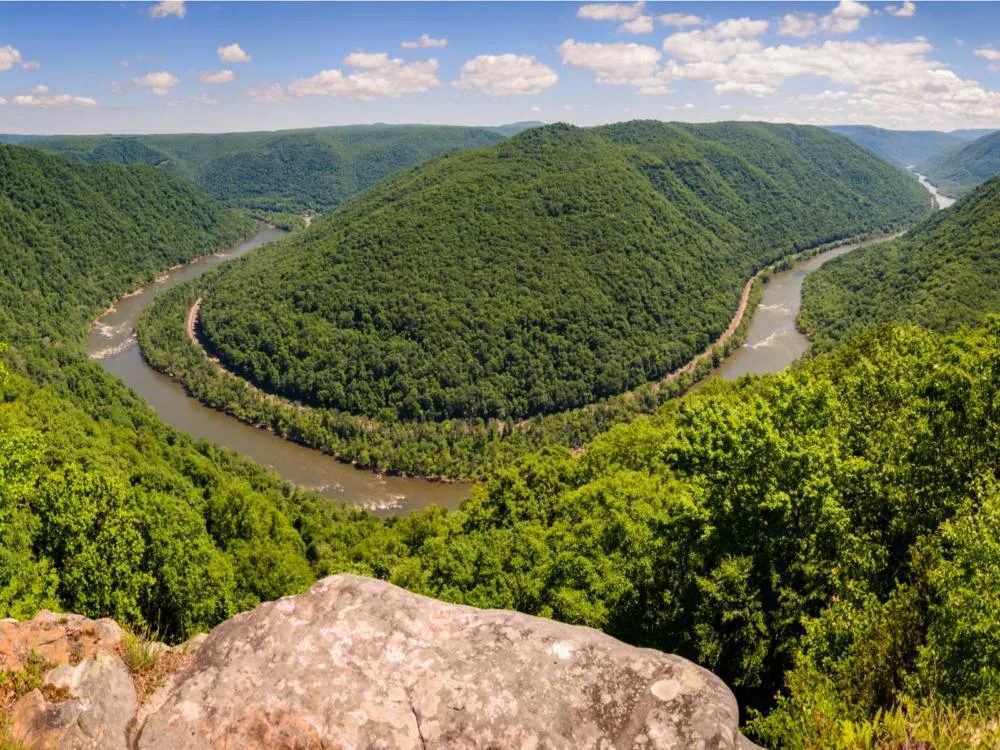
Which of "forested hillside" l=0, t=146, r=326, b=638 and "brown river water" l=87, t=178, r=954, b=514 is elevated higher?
"forested hillside" l=0, t=146, r=326, b=638

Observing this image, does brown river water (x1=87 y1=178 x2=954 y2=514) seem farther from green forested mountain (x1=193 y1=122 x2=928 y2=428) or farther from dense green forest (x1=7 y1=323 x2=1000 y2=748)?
dense green forest (x1=7 y1=323 x2=1000 y2=748)

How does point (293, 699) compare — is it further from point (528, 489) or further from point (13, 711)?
point (528, 489)

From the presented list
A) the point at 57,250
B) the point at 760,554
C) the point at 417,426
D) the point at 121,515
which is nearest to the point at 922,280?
the point at 417,426

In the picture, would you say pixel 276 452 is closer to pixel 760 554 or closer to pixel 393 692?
pixel 760 554

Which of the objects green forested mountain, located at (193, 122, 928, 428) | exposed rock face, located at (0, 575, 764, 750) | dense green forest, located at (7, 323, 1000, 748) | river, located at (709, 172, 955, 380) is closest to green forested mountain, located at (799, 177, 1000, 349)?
river, located at (709, 172, 955, 380)

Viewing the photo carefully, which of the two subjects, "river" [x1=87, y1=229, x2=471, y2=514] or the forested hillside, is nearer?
the forested hillside

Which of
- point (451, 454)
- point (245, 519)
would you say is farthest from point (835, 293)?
point (245, 519)
